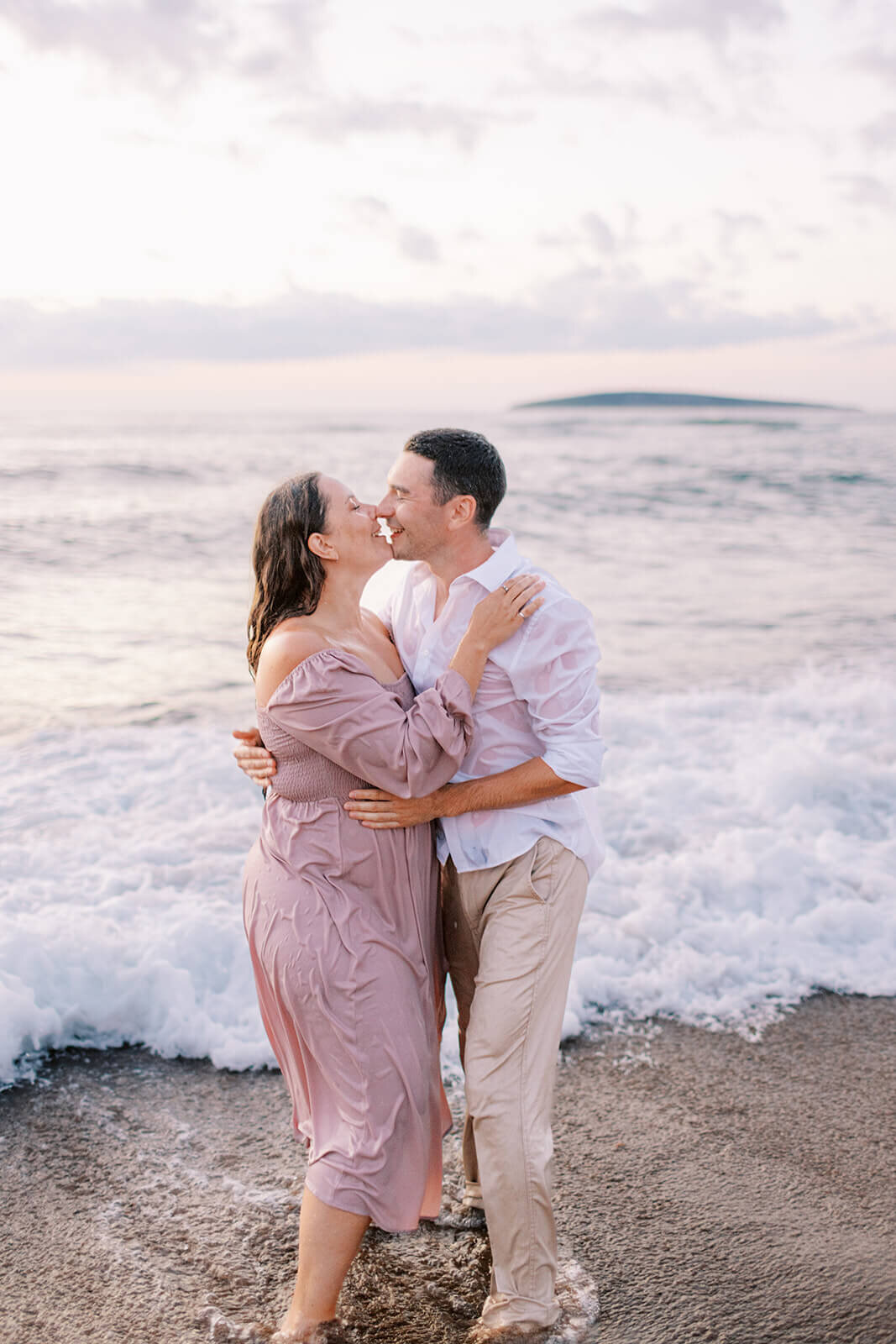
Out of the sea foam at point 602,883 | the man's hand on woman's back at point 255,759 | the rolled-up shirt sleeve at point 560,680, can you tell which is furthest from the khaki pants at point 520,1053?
the man's hand on woman's back at point 255,759

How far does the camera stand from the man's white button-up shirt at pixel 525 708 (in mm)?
2941

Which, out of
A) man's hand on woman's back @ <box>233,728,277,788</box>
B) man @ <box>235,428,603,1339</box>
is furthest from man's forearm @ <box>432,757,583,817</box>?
man's hand on woman's back @ <box>233,728,277,788</box>

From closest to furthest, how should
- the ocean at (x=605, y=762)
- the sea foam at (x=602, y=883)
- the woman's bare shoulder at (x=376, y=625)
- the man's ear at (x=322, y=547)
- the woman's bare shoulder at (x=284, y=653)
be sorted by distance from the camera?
the woman's bare shoulder at (x=284, y=653) < the man's ear at (x=322, y=547) < the woman's bare shoulder at (x=376, y=625) < the sea foam at (x=602, y=883) < the ocean at (x=605, y=762)

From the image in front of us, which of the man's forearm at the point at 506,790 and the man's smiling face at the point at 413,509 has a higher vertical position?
the man's smiling face at the point at 413,509

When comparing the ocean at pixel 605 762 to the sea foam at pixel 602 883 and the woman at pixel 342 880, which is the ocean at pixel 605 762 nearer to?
the sea foam at pixel 602 883

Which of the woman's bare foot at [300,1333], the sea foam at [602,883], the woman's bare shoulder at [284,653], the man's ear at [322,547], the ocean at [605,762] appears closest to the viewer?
the woman's bare foot at [300,1333]

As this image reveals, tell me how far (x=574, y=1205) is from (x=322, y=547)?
215 cm

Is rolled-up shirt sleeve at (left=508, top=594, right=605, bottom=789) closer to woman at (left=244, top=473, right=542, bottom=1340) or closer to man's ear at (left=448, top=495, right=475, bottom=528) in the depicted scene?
woman at (left=244, top=473, right=542, bottom=1340)

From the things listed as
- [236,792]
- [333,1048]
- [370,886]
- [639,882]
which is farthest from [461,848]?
[236,792]

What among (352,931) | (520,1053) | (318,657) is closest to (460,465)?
(318,657)

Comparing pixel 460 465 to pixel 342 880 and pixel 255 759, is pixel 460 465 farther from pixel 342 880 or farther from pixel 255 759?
pixel 342 880

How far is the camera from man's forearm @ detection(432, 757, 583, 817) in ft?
9.62

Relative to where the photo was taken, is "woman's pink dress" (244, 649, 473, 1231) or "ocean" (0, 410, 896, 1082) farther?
"ocean" (0, 410, 896, 1082)

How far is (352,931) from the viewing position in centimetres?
288
